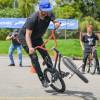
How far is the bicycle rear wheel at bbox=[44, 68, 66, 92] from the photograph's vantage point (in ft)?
32.6

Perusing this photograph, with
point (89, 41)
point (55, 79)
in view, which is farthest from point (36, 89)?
point (89, 41)

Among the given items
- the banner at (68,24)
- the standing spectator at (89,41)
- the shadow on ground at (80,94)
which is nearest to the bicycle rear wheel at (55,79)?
the shadow on ground at (80,94)

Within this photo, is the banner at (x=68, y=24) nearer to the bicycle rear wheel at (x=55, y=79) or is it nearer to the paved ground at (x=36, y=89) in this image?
the paved ground at (x=36, y=89)

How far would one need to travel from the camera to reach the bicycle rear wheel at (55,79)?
9938 millimetres

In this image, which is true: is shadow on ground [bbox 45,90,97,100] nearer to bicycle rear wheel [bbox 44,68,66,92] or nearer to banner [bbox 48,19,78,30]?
bicycle rear wheel [bbox 44,68,66,92]

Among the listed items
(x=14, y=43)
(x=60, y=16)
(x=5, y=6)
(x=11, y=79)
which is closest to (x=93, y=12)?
(x=60, y=16)

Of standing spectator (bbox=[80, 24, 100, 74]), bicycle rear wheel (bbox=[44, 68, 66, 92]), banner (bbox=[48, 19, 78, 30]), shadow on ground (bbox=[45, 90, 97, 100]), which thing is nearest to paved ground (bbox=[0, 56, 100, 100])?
shadow on ground (bbox=[45, 90, 97, 100])

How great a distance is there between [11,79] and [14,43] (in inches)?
193

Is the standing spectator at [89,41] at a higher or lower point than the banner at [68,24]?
higher

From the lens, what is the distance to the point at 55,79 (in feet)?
32.6

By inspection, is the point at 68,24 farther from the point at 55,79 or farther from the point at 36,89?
the point at 55,79

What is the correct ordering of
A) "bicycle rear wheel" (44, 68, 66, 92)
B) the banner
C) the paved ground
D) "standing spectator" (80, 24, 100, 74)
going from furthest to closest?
the banner
"standing spectator" (80, 24, 100, 74)
"bicycle rear wheel" (44, 68, 66, 92)
the paved ground

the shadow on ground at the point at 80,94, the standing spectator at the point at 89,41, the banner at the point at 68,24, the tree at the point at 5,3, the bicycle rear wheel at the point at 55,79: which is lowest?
the tree at the point at 5,3

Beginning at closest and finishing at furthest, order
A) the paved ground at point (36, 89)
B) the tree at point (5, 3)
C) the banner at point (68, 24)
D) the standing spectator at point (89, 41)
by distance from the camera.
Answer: the paved ground at point (36, 89), the standing spectator at point (89, 41), the banner at point (68, 24), the tree at point (5, 3)
